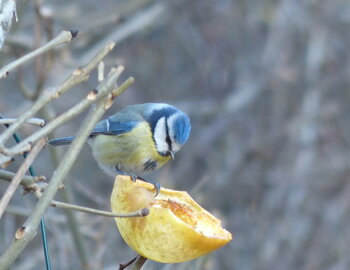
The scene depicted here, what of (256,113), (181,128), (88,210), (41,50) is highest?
(256,113)

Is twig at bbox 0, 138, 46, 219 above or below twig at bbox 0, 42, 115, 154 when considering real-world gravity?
below

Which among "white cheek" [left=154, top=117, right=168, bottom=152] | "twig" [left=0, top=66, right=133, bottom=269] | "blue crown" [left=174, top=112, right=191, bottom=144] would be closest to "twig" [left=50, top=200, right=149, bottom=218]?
"twig" [left=0, top=66, right=133, bottom=269]

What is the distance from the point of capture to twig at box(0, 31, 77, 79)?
1191 millimetres

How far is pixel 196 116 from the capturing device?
569 cm

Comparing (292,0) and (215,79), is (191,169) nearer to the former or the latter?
(215,79)

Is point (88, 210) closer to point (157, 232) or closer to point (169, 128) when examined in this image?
point (157, 232)

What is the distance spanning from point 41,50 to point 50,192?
0.82 feet

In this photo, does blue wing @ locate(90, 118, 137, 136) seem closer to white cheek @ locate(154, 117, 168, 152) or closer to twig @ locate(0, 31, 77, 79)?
white cheek @ locate(154, 117, 168, 152)

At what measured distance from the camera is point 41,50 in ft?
3.91

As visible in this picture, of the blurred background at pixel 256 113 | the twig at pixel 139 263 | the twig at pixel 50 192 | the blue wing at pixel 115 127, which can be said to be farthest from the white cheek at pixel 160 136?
the blurred background at pixel 256 113

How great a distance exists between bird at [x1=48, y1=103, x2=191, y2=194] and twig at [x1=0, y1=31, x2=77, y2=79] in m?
1.49

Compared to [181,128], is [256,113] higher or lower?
higher

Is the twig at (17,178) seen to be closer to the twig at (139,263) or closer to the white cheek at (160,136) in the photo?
the twig at (139,263)

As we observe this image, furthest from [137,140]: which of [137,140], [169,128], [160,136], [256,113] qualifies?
[256,113]
